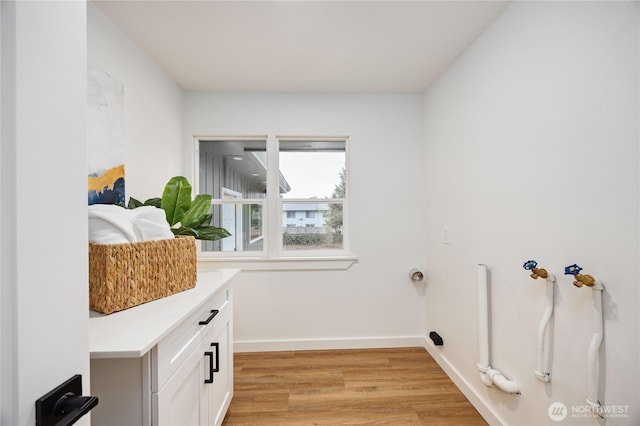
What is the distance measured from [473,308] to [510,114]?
1.22 meters

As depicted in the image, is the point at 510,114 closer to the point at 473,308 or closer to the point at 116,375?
the point at 473,308

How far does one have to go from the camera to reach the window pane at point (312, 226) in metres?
2.73

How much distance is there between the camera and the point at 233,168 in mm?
2773

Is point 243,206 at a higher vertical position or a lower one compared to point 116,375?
higher

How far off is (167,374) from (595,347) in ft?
4.99

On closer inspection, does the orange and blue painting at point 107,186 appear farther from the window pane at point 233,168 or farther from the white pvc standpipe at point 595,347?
the white pvc standpipe at point 595,347

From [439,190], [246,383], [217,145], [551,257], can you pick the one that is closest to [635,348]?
[551,257]

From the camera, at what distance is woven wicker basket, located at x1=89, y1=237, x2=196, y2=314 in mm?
1053

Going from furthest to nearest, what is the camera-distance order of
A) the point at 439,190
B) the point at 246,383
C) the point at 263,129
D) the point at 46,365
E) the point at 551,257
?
the point at 263,129
the point at 439,190
the point at 246,383
the point at 551,257
the point at 46,365

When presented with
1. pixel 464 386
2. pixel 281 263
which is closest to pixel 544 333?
pixel 464 386

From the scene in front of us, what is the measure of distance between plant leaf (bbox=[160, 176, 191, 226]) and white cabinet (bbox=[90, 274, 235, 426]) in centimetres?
40

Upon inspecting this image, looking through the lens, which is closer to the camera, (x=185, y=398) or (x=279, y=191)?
(x=185, y=398)

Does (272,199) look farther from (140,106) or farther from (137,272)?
(137,272)

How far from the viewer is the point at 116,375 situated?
882 mm
